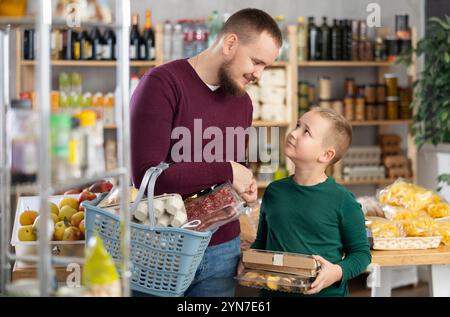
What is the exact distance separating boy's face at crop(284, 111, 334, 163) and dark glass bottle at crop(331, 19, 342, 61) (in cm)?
380

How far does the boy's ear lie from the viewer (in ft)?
8.11

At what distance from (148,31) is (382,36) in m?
1.92

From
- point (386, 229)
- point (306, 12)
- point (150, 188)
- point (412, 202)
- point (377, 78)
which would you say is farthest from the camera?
point (377, 78)

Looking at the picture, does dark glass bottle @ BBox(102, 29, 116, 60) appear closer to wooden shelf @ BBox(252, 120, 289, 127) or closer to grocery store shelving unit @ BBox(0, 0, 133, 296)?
wooden shelf @ BBox(252, 120, 289, 127)

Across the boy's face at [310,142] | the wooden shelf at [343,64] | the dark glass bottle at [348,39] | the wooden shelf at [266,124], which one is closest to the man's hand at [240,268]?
the boy's face at [310,142]

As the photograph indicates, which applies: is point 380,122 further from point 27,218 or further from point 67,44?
point 27,218

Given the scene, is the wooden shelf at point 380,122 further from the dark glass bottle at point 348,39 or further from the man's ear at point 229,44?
the man's ear at point 229,44

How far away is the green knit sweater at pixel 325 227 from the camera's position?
2.39m

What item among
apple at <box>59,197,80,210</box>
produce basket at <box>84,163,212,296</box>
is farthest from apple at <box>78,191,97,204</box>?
produce basket at <box>84,163,212,296</box>

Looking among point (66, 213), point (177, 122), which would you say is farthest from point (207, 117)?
point (66, 213)

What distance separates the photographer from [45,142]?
1.35m

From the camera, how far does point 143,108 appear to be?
2285 millimetres

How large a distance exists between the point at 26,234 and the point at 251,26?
0.99m

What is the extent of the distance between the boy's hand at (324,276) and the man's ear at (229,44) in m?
0.67
